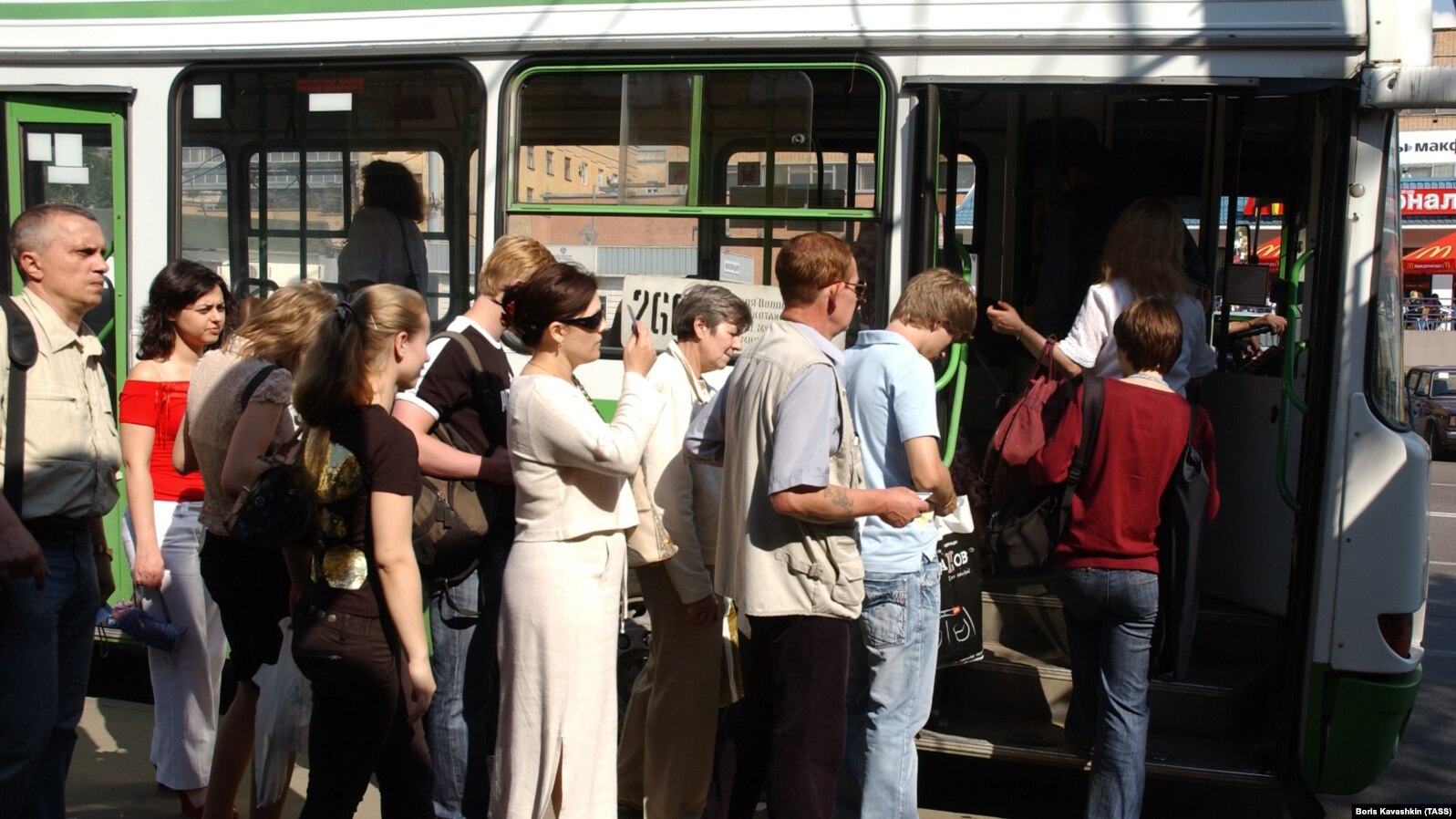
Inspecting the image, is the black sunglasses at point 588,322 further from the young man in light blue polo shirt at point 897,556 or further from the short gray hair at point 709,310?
the young man in light blue polo shirt at point 897,556

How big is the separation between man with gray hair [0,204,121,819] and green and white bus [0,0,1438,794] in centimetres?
177

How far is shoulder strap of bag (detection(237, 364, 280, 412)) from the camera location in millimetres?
3773

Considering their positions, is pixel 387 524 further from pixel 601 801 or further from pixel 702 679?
pixel 702 679

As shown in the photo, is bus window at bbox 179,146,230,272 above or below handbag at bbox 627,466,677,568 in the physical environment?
above

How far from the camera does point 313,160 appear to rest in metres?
5.30

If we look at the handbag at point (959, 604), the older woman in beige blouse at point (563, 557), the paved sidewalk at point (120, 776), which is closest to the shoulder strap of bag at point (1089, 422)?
the handbag at point (959, 604)

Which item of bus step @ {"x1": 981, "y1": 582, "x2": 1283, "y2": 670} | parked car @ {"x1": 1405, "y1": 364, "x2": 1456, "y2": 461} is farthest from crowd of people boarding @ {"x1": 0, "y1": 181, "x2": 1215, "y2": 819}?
parked car @ {"x1": 1405, "y1": 364, "x2": 1456, "y2": 461}

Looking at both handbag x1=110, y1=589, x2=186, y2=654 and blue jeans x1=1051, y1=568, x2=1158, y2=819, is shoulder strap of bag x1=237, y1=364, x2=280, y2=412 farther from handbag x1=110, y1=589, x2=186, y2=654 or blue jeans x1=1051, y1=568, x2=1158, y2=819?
blue jeans x1=1051, y1=568, x2=1158, y2=819

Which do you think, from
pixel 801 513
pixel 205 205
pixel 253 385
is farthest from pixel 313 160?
pixel 801 513

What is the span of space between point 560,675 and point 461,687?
508 mm

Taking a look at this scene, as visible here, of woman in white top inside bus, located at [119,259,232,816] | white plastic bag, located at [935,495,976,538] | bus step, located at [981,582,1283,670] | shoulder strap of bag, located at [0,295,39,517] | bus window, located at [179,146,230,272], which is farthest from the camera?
bus window, located at [179,146,230,272]

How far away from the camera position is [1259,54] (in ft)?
14.0

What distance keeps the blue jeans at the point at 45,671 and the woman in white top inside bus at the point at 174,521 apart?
0.77 metres

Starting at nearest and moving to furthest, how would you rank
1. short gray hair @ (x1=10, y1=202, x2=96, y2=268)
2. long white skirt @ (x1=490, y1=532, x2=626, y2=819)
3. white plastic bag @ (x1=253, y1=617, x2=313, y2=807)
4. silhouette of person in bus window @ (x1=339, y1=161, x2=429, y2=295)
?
1. short gray hair @ (x1=10, y1=202, x2=96, y2=268)
2. long white skirt @ (x1=490, y1=532, x2=626, y2=819)
3. white plastic bag @ (x1=253, y1=617, x2=313, y2=807)
4. silhouette of person in bus window @ (x1=339, y1=161, x2=429, y2=295)
